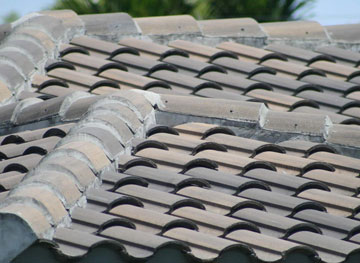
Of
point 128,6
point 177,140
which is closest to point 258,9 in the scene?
point 128,6

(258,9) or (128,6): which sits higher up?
(258,9)

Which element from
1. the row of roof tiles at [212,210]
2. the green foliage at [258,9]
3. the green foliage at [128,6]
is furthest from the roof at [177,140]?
the green foliage at [258,9]

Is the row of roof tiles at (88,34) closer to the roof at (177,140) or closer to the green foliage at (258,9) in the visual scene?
the roof at (177,140)

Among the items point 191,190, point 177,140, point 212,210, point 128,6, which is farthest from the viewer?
point 128,6

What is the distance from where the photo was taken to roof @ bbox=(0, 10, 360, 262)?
13.1 feet

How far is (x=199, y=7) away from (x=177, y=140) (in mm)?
12439

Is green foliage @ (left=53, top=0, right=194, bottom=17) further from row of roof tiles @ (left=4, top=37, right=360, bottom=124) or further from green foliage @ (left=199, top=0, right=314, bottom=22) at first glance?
row of roof tiles @ (left=4, top=37, right=360, bottom=124)

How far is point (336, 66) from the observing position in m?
7.12

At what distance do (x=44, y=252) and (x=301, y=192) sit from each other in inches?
63.3

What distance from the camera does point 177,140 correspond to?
17.4 feet

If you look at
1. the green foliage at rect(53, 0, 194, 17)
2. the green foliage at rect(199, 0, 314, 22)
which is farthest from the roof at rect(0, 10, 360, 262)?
the green foliage at rect(199, 0, 314, 22)

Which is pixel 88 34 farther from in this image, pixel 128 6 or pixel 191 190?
pixel 128 6

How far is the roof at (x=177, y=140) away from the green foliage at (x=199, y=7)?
8.58 metres

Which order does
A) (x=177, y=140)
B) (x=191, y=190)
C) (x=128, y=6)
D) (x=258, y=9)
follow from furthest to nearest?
(x=258, y=9) → (x=128, y=6) → (x=177, y=140) → (x=191, y=190)
